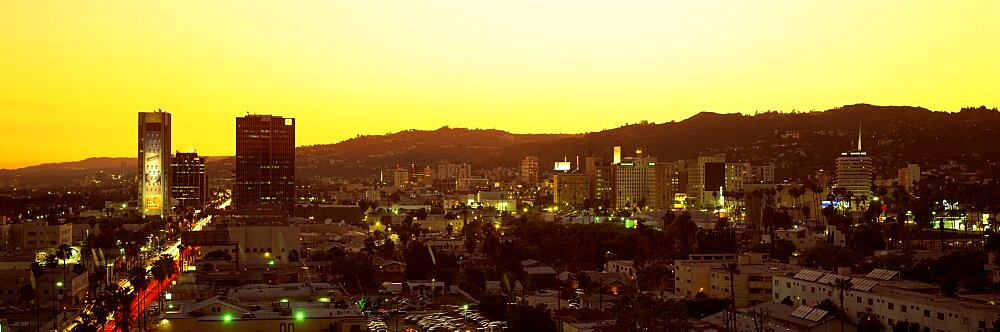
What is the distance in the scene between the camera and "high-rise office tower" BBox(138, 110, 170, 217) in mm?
111500

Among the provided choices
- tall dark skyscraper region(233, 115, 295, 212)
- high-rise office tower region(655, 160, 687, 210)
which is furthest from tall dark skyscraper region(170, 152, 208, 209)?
high-rise office tower region(655, 160, 687, 210)

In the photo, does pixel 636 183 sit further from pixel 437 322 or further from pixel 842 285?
pixel 842 285

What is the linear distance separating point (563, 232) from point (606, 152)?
97365 millimetres

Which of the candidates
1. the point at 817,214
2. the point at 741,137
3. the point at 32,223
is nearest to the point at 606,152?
the point at 741,137

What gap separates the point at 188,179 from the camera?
13450 cm

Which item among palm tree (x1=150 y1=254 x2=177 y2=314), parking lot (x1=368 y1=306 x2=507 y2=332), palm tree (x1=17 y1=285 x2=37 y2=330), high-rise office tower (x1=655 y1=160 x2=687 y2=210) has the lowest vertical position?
parking lot (x1=368 y1=306 x2=507 y2=332)

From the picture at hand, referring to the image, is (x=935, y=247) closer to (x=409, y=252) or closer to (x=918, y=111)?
(x=409, y=252)

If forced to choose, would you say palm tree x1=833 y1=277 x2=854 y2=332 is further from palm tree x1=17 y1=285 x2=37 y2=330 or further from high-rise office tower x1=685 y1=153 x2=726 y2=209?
high-rise office tower x1=685 y1=153 x2=726 y2=209

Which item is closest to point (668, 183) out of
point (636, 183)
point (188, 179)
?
point (636, 183)

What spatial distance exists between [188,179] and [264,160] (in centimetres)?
2239

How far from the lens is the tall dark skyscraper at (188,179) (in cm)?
13312

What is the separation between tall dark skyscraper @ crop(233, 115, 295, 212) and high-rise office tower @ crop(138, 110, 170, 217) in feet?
22.7

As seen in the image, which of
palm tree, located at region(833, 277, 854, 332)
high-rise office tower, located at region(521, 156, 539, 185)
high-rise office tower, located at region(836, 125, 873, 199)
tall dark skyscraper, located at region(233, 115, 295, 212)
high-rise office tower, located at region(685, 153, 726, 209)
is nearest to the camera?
palm tree, located at region(833, 277, 854, 332)

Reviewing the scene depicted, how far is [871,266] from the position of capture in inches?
1594
